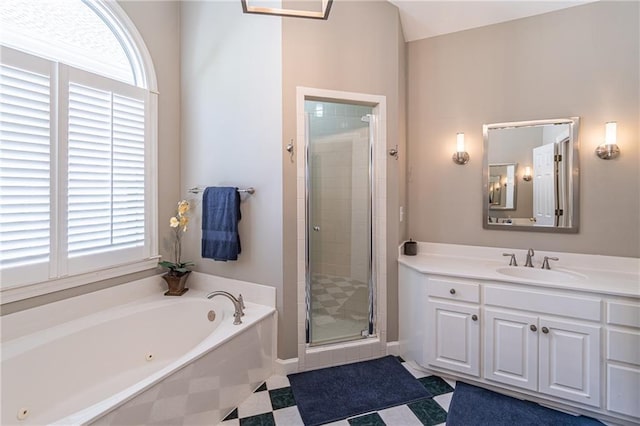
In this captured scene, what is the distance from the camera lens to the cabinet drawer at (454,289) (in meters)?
2.06

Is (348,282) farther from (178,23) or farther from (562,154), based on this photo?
(178,23)

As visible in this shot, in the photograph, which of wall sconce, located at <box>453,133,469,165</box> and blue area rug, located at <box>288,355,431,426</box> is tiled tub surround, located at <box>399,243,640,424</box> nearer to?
blue area rug, located at <box>288,355,431,426</box>

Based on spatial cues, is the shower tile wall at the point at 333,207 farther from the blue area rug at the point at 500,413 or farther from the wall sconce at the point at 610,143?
the wall sconce at the point at 610,143

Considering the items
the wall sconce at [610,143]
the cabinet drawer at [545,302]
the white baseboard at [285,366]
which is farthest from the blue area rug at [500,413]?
the wall sconce at [610,143]

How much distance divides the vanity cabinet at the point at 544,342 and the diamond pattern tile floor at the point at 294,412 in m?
0.45

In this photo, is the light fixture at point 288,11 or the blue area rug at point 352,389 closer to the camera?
the light fixture at point 288,11

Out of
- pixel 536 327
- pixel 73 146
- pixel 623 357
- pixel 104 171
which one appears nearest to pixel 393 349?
pixel 536 327

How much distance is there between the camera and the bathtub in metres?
1.45

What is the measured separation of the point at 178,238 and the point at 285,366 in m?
1.47

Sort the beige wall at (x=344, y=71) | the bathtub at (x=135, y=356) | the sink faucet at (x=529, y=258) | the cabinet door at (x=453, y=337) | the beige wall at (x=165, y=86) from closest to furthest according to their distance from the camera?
1. the bathtub at (x=135, y=356)
2. the cabinet door at (x=453, y=337)
3. the beige wall at (x=344, y=71)
4. the sink faucet at (x=529, y=258)
5. the beige wall at (x=165, y=86)

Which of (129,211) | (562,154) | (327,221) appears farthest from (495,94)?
(129,211)

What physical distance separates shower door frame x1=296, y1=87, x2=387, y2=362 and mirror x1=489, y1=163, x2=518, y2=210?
0.96m

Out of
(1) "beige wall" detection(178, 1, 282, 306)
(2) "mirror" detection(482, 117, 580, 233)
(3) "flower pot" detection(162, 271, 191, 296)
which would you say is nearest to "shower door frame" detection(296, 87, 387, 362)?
(1) "beige wall" detection(178, 1, 282, 306)

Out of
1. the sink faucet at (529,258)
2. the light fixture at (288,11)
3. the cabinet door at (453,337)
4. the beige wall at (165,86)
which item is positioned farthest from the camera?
the beige wall at (165,86)
